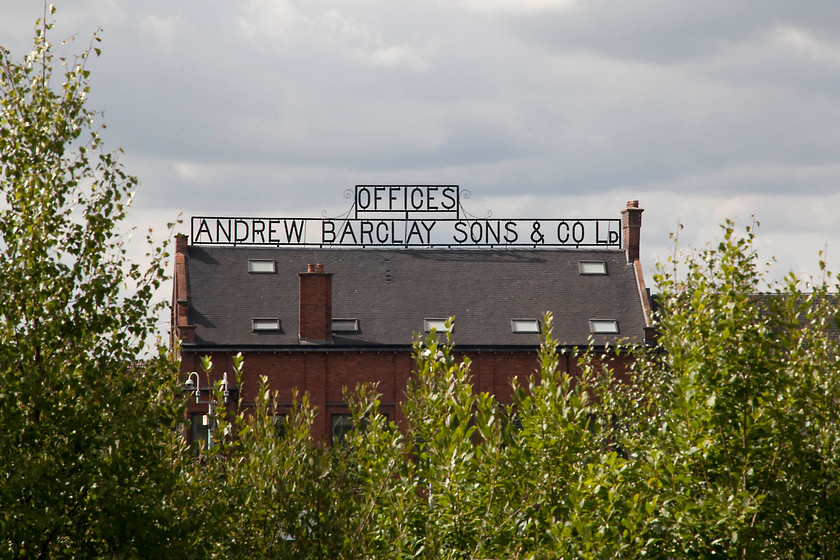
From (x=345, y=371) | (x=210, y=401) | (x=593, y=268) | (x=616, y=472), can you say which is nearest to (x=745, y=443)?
(x=616, y=472)

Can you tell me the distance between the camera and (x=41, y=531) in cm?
929

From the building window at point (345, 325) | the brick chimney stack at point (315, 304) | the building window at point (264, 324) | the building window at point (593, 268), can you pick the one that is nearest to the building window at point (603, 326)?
the building window at point (593, 268)

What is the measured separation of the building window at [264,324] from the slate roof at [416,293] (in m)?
0.22

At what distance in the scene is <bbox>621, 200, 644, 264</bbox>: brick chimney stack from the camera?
41.2m

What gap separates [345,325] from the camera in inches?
1479

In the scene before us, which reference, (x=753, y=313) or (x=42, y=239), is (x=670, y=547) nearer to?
(x=753, y=313)

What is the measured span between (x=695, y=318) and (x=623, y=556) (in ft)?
9.85

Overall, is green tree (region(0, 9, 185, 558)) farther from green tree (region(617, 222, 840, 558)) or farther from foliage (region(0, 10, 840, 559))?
green tree (region(617, 222, 840, 558))

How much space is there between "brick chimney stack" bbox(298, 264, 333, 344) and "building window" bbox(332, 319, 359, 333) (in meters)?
0.48

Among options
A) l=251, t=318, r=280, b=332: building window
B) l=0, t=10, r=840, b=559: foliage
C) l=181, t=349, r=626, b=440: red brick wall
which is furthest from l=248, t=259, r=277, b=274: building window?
l=0, t=10, r=840, b=559: foliage

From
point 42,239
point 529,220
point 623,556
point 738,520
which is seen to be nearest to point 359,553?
point 623,556

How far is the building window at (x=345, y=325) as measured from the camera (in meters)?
37.3

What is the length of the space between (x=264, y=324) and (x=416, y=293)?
6156 millimetres

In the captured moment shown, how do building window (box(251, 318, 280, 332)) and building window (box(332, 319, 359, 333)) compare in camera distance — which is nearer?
building window (box(251, 318, 280, 332))
